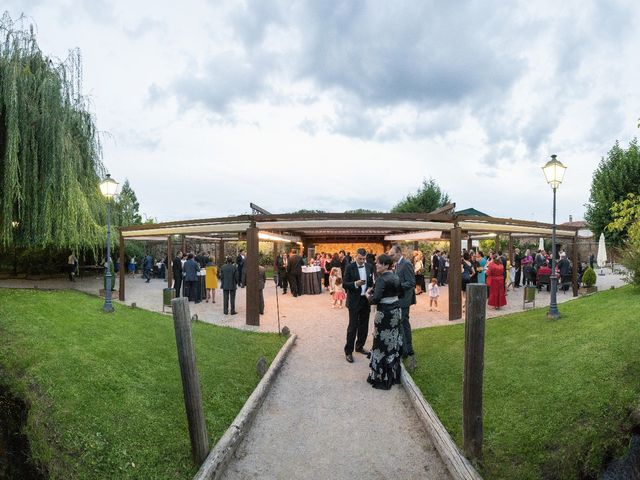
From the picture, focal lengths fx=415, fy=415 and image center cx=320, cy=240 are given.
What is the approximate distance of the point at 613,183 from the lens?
24.1 m

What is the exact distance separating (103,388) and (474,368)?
375cm

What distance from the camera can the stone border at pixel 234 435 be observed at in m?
3.46

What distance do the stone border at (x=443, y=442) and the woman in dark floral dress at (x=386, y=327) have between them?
0.43 m

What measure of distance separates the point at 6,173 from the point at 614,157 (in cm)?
2994

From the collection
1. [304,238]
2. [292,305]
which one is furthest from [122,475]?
[304,238]

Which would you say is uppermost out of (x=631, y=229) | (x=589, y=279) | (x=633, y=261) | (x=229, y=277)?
(x=631, y=229)

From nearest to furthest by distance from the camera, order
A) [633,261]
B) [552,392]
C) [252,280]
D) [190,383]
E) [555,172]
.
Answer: [190,383], [552,392], [633,261], [555,172], [252,280]

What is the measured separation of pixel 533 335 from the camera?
23.2 feet

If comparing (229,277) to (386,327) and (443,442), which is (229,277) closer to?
(386,327)

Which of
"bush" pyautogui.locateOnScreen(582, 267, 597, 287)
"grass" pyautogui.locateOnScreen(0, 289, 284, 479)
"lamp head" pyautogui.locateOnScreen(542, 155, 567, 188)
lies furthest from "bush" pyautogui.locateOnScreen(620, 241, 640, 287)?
"grass" pyautogui.locateOnScreen(0, 289, 284, 479)

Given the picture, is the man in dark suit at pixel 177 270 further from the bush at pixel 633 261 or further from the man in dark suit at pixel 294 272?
the bush at pixel 633 261

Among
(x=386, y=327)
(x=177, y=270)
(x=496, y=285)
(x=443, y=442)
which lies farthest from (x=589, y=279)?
(x=177, y=270)

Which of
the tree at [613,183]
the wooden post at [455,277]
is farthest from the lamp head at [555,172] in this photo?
the tree at [613,183]

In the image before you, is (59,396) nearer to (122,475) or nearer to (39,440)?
(39,440)
